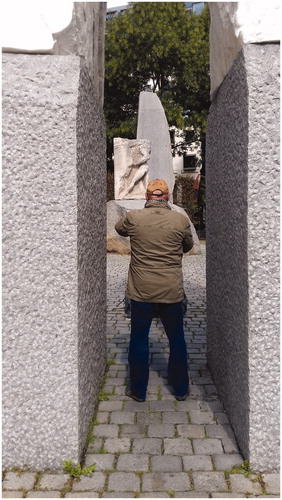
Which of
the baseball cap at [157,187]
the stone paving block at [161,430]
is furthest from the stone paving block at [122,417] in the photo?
the baseball cap at [157,187]

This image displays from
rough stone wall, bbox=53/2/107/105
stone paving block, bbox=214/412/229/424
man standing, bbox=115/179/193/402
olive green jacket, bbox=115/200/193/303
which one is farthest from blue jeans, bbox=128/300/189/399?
rough stone wall, bbox=53/2/107/105

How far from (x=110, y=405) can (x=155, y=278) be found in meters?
1.03

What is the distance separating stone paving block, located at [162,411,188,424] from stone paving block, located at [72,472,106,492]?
2.52 ft

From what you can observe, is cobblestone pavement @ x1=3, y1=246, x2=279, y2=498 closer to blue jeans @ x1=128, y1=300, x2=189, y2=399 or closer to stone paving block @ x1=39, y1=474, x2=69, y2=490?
stone paving block @ x1=39, y1=474, x2=69, y2=490

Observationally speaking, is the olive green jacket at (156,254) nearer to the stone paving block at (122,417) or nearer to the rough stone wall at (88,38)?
the stone paving block at (122,417)

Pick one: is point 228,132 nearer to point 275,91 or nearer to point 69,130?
point 275,91

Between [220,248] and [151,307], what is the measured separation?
2.25ft

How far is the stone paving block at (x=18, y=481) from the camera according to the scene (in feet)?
8.56

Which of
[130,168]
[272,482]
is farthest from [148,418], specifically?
[130,168]

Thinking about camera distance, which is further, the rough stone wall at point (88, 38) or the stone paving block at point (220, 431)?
the stone paving block at point (220, 431)

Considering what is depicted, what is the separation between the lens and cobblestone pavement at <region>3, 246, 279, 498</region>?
2.58m

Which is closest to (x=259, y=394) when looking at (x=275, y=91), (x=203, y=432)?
(x=203, y=432)

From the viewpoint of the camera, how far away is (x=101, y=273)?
397 centimetres

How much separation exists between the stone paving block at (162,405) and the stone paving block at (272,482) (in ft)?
3.25
